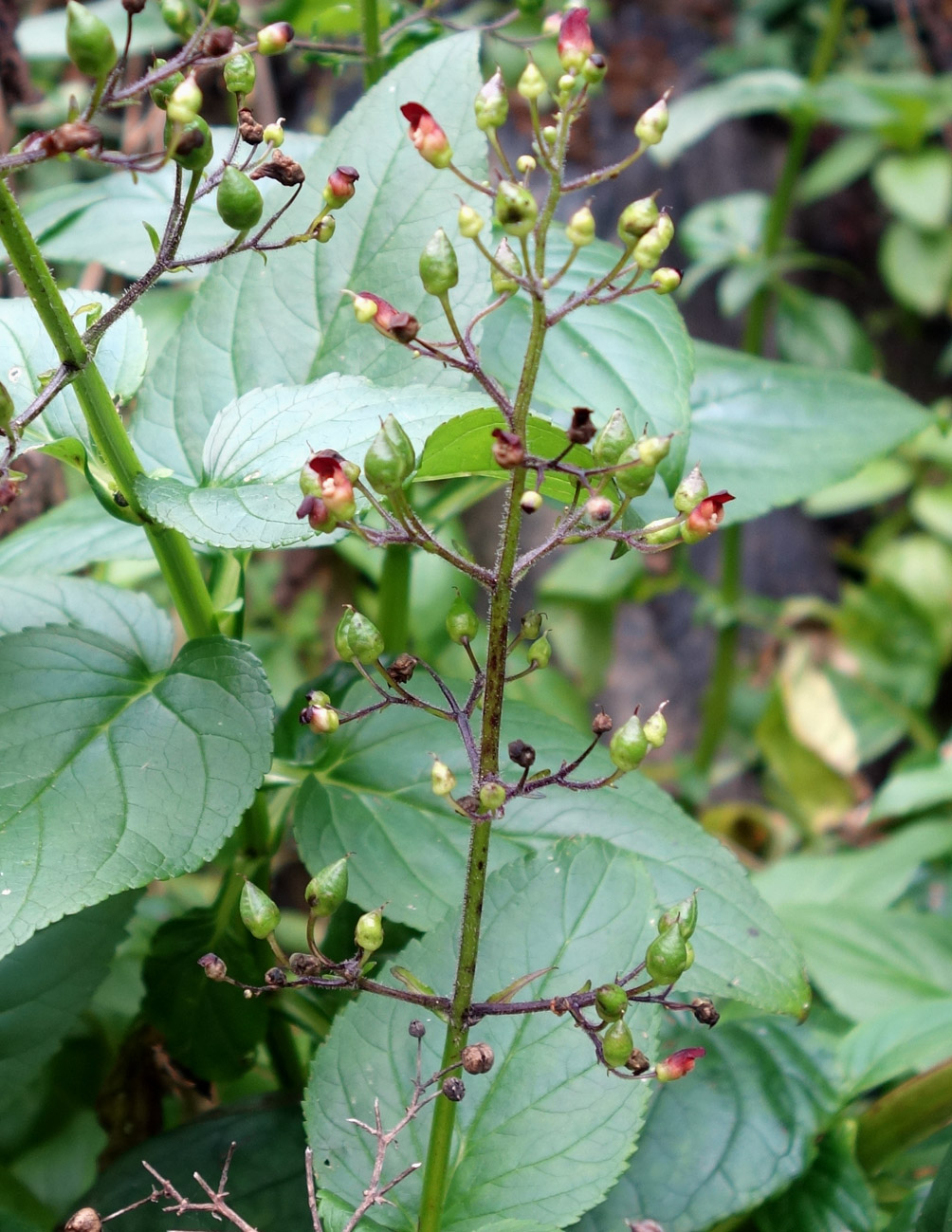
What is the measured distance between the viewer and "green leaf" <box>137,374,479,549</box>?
52 cm

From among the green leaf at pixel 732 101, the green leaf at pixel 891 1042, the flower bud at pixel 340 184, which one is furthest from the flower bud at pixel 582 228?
the green leaf at pixel 732 101

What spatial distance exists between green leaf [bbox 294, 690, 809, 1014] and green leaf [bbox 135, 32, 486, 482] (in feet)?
0.73

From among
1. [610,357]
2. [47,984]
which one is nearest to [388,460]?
[610,357]

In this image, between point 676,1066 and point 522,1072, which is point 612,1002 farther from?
point 522,1072

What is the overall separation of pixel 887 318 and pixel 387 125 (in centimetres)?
211

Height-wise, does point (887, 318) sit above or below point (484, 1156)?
below

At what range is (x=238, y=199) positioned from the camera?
50 centimetres

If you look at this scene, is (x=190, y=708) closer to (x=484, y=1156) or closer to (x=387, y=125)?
(x=484, y=1156)

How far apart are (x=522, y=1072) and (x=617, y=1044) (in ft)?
0.53

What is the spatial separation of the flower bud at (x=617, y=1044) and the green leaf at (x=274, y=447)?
26 cm

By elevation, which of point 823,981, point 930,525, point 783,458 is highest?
point 783,458

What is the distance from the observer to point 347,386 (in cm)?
59

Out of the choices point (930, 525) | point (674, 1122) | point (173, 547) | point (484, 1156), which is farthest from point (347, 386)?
point (930, 525)

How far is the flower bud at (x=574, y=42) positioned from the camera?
1.34ft
